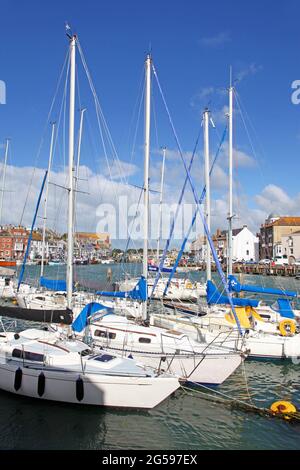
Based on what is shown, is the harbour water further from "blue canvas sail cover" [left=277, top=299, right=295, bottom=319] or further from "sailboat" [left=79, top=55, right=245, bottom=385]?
"blue canvas sail cover" [left=277, top=299, right=295, bottom=319]

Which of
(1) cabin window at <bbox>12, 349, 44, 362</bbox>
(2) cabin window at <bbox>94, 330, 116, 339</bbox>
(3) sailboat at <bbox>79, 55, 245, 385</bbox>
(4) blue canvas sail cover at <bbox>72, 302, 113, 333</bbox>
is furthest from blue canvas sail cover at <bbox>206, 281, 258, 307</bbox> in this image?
(1) cabin window at <bbox>12, 349, 44, 362</bbox>

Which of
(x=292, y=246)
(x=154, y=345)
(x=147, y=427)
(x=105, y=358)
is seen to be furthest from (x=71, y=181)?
(x=292, y=246)

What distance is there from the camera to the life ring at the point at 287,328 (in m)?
18.1

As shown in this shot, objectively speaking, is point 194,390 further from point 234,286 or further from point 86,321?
point 234,286

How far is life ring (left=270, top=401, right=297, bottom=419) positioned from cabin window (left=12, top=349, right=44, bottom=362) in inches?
328

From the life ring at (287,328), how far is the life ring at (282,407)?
640 cm

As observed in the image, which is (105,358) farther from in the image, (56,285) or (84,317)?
(56,285)

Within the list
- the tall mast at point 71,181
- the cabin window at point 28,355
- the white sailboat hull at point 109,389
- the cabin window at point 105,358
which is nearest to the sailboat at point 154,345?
the white sailboat hull at point 109,389


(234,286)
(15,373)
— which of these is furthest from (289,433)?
(234,286)

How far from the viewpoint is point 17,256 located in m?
A: 132

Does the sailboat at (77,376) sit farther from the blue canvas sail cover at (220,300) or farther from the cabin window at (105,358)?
the blue canvas sail cover at (220,300)

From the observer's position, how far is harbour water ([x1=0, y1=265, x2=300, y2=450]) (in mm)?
9938

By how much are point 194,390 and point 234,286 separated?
1165 centimetres

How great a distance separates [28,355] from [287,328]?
1314 centimetres
